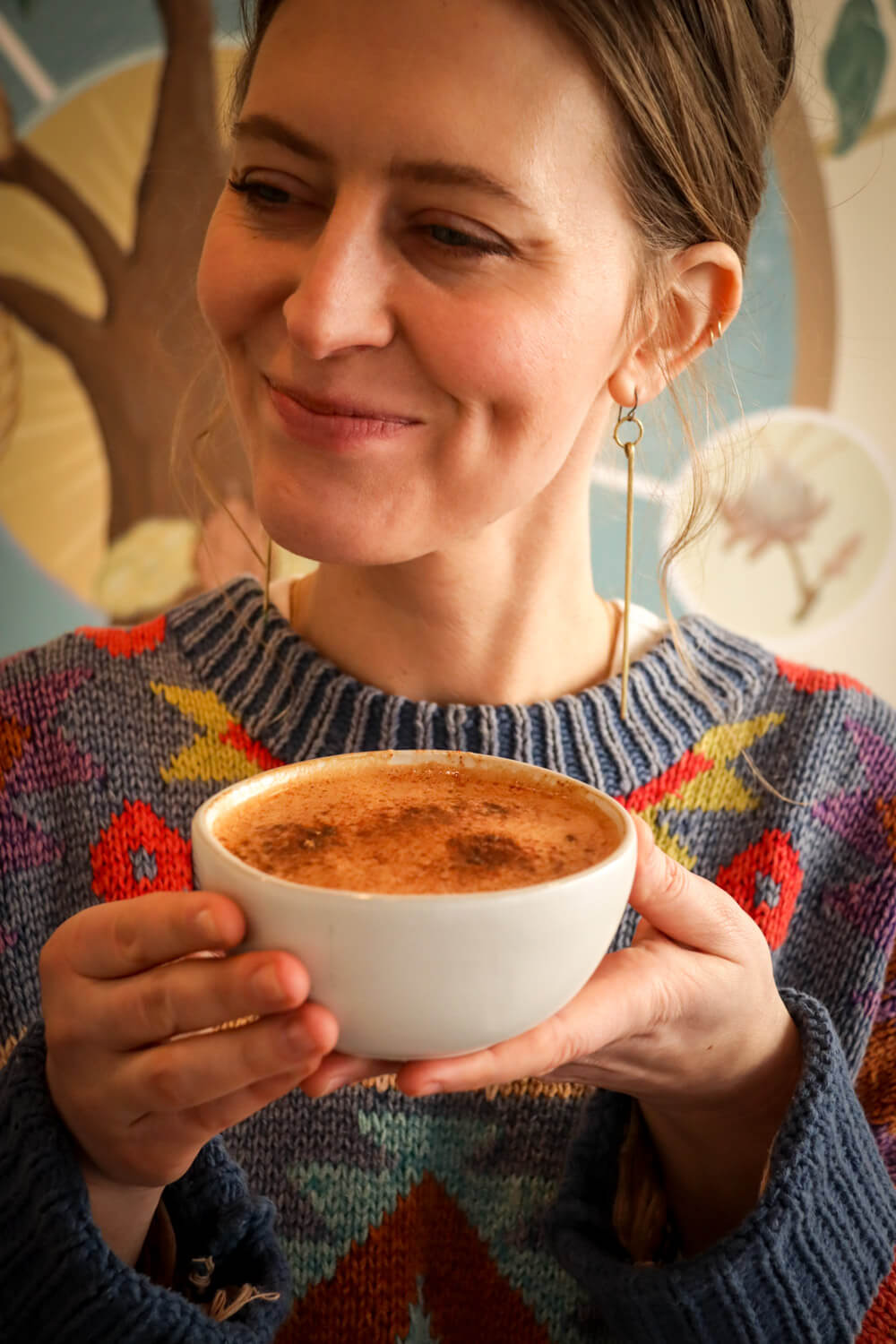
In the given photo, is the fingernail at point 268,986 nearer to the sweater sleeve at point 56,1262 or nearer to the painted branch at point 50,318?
the sweater sleeve at point 56,1262

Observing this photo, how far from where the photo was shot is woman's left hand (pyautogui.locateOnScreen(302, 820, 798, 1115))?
591 millimetres

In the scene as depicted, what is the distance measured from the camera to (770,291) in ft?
6.72

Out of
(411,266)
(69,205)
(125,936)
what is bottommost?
(125,936)

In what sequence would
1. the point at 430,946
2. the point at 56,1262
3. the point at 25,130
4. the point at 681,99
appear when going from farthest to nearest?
the point at 25,130
the point at 681,99
the point at 56,1262
the point at 430,946

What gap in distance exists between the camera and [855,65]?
6.59 feet

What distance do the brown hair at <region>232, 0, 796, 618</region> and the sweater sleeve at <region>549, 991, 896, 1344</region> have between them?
520mm

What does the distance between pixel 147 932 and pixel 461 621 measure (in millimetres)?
571

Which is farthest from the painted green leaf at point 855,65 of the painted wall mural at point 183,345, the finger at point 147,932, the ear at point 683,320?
the finger at point 147,932

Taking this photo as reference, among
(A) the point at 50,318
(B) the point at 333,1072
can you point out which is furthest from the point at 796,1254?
(A) the point at 50,318

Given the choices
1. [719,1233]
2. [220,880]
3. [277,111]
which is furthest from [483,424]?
[719,1233]

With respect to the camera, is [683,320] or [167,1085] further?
[683,320]

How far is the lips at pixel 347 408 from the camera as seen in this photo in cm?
86

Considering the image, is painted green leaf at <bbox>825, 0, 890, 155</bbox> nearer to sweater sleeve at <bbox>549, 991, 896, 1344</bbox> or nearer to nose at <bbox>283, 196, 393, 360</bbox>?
nose at <bbox>283, 196, 393, 360</bbox>

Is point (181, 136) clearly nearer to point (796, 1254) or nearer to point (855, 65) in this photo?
point (855, 65)
